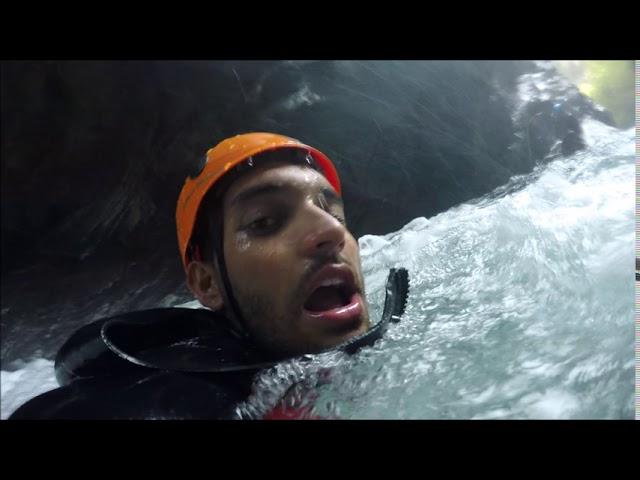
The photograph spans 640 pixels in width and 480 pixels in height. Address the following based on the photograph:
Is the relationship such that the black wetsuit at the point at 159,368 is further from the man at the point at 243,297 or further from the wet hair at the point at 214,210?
the wet hair at the point at 214,210

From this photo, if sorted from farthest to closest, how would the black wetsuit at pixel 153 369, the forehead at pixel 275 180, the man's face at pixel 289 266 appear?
1. the forehead at pixel 275 180
2. the man's face at pixel 289 266
3. the black wetsuit at pixel 153 369

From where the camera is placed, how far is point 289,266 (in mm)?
1257

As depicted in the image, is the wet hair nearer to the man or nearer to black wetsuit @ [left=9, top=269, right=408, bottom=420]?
the man

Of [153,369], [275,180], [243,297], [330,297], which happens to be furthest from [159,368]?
[275,180]

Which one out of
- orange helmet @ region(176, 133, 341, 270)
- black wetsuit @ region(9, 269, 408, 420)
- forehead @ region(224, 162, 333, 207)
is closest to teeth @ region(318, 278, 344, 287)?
black wetsuit @ region(9, 269, 408, 420)

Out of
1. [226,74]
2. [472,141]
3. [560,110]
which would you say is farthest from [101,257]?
[560,110]

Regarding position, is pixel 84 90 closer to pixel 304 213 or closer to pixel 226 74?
pixel 226 74

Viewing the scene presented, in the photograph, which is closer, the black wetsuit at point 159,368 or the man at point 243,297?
the black wetsuit at point 159,368

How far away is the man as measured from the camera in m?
1.15

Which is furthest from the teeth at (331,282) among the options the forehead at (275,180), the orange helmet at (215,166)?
the orange helmet at (215,166)

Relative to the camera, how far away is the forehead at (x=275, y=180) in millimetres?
1377

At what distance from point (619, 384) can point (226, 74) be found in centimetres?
203

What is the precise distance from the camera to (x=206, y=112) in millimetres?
2453
